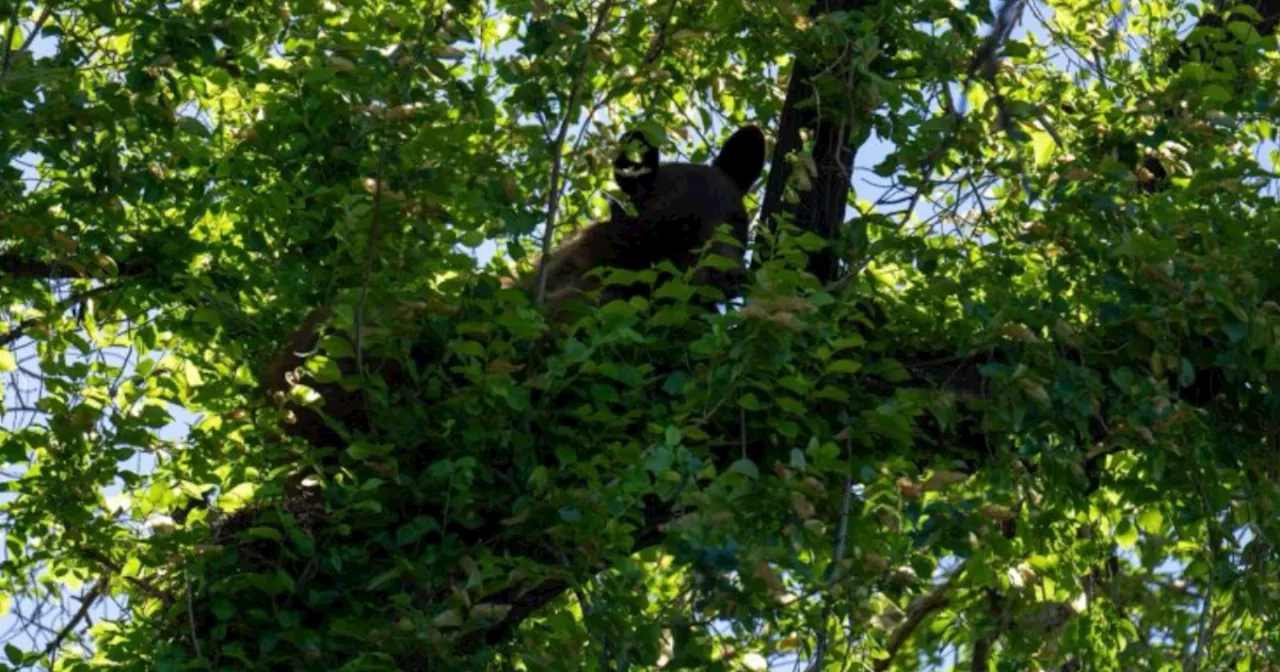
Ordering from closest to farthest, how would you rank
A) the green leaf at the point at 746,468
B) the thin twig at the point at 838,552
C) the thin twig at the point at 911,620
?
the green leaf at the point at 746,468 → the thin twig at the point at 838,552 → the thin twig at the point at 911,620

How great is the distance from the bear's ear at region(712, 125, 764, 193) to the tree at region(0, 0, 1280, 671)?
23.6 inches

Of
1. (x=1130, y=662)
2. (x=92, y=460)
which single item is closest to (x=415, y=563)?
(x=92, y=460)

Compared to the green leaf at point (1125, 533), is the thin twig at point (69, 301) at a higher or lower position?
higher

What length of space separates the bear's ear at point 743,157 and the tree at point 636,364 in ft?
1.97

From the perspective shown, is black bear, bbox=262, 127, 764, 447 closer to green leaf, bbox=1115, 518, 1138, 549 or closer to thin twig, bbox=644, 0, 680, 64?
thin twig, bbox=644, 0, 680, 64

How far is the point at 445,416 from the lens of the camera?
641 cm

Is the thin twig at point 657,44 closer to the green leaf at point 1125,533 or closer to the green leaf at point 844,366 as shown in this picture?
the green leaf at point 844,366

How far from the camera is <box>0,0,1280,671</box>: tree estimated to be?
239 inches

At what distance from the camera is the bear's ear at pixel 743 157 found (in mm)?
8797

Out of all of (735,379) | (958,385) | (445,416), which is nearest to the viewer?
(735,379)

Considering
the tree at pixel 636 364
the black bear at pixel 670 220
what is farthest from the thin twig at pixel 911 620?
the black bear at pixel 670 220

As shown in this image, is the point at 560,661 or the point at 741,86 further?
the point at 741,86

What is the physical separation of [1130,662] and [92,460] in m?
3.55

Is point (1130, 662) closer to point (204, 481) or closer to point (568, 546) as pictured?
point (568, 546)
